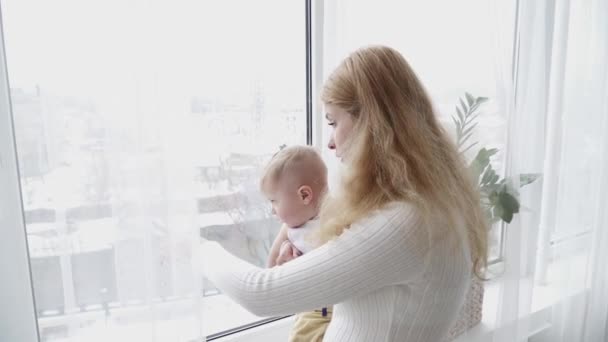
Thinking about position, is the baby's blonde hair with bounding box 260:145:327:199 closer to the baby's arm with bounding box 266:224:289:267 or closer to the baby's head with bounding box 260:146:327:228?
the baby's head with bounding box 260:146:327:228

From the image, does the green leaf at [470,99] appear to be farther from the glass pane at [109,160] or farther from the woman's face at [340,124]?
the glass pane at [109,160]

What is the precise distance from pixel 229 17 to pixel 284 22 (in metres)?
0.22

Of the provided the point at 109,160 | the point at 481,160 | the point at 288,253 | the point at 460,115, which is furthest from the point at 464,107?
the point at 109,160

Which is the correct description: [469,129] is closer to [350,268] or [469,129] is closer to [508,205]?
[508,205]

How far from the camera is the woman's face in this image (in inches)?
32.5

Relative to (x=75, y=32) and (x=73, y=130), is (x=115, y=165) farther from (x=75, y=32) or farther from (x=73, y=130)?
(x=75, y=32)

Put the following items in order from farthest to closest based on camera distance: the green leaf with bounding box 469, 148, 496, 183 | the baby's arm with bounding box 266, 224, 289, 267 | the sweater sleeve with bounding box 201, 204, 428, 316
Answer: the green leaf with bounding box 469, 148, 496, 183, the baby's arm with bounding box 266, 224, 289, 267, the sweater sleeve with bounding box 201, 204, 428, 316

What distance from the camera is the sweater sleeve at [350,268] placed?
0.73 meters

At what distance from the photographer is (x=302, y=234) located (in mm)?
998

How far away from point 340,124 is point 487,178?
74 centimetres

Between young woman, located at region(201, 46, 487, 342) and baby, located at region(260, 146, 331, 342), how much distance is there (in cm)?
13

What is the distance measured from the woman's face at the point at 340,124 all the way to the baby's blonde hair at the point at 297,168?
0.43 feet

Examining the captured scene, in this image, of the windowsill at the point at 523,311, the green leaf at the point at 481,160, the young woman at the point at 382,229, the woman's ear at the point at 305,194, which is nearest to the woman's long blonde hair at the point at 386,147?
the young woman at the point at 382,229

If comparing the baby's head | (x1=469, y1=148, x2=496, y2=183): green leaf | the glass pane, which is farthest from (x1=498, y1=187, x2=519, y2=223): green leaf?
the glass pane
